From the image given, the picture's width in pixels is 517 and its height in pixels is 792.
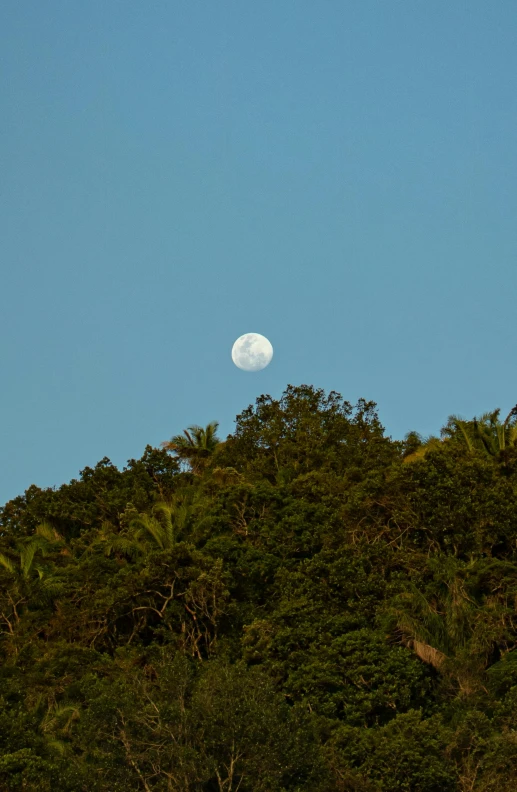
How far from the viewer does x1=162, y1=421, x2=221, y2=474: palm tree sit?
37634mm

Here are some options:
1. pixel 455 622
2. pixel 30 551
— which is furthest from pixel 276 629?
pixel 30 551

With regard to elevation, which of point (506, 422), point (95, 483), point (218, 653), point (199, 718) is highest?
point (95, 483)

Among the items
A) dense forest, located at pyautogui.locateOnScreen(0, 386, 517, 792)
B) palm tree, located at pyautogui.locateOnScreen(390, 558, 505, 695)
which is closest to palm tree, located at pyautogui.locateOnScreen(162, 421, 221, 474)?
dense forest, located at pyautogui.locateOnScreen(0, 386, 517, 792)

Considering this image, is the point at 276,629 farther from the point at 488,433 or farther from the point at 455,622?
the point at 488,433

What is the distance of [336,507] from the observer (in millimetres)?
25594

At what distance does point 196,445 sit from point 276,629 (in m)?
17.2

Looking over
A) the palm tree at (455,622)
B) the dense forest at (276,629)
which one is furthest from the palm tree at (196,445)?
the palm tree at (455,622)

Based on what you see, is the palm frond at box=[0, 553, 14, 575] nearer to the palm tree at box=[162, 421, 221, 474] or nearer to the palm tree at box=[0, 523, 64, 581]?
the palm tree at box=[0, 523, 64, 581]

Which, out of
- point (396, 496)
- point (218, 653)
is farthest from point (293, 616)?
point (396, 496)

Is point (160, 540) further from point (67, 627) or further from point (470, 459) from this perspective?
point (470, 459)

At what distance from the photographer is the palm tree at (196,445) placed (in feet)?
123

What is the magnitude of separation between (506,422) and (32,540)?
1464cm

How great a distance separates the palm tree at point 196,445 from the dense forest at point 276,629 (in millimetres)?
6157

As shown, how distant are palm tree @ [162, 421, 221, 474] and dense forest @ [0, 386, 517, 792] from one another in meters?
6.16
